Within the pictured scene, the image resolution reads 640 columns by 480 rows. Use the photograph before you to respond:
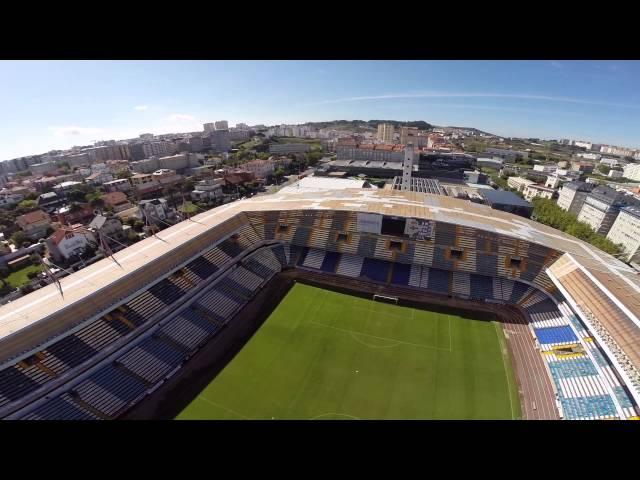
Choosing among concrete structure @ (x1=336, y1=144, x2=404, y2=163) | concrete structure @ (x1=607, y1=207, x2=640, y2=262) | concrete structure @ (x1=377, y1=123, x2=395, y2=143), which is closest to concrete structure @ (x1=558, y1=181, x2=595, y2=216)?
concrete structure @ (x1=607, y1=207, x2=640, y2=262)

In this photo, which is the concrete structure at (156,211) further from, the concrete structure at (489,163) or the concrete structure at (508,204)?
the concrete structure at (489,163)

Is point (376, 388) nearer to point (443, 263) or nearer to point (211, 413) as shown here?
point (211, 413)

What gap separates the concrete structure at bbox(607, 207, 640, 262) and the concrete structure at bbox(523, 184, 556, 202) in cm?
2380

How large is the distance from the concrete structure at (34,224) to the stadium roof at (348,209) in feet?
109

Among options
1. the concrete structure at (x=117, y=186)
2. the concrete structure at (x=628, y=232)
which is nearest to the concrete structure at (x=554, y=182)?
the concrete structure at (x=628, y=232)

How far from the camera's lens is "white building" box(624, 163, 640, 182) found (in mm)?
118250

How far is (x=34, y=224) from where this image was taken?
54.5 m

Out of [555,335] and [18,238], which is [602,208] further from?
[18,238]

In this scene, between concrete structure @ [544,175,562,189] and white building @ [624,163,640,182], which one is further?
white building @ [624,163,640,182]

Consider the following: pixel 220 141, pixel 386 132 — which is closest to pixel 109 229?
pixel 220 141

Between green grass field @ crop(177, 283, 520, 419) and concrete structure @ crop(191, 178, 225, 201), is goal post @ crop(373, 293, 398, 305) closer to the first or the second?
green grass field @ crop(177, 283, 520, 419)

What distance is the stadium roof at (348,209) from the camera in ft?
83.8

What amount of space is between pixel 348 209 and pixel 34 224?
55.9 meters
